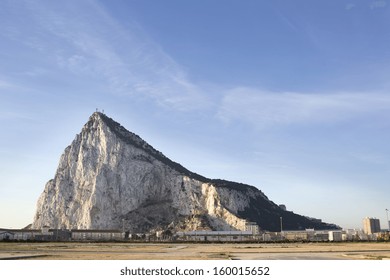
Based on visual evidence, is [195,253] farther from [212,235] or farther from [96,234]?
[96,234]

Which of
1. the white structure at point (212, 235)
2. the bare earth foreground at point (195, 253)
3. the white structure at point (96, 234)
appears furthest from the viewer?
the white structure at point (212, 235)

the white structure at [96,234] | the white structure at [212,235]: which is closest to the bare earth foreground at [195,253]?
the white structure at [96,234]

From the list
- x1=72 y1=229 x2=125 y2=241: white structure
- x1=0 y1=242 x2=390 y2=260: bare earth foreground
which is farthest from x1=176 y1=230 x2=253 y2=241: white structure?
x1=0 y1=242 x2=390 y2=260: bare earth foreground

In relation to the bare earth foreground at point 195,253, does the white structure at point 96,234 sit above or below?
below

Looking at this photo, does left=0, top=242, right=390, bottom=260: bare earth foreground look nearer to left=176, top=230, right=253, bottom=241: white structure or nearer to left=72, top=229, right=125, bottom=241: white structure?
left=72, top=229, right=125, bottom=241: white structure

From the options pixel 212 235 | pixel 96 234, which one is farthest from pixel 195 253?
pixel 96 234

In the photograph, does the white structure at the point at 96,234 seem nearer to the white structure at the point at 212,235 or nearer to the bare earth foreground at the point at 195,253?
the white structure at the point at 212,235

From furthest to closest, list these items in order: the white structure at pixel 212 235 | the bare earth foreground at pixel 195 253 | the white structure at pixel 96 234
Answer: the white structure at pixel 212 235 < the white structure at pixel 96 234 < the bare earth foreground at pixel 195 253

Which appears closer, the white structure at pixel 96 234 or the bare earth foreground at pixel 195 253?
the bare earth foreground at pixel 195 253
